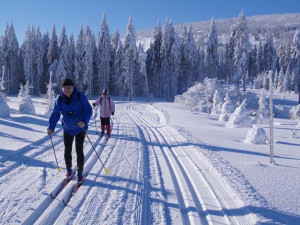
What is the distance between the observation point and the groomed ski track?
3875mm

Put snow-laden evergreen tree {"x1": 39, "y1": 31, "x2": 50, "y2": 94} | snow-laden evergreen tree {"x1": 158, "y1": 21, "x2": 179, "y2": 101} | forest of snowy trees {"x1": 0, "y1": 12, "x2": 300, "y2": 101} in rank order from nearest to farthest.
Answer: forest of snowy trees {"x1": 0, "y1": 12, "x2": 300, "y2": 101}
snow-laden evergreen tree {"x1": 158, "y1": 21, "x2": 179, "y2": 101}
snow-laden evergreen tree {"x1": 39, "y1": 31, "x2": 50, "y2": 94}

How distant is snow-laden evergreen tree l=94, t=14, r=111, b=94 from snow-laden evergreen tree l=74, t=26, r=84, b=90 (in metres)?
3.04

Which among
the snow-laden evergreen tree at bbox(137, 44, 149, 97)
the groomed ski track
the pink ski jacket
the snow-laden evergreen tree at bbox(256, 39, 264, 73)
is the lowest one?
the groomed ski track

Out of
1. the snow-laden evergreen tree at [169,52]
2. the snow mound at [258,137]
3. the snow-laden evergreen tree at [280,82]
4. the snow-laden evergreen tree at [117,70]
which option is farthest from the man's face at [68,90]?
the snow-laden evergreen tree at [280,82]

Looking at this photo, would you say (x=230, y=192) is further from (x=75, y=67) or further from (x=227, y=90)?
(x=75, y=67)

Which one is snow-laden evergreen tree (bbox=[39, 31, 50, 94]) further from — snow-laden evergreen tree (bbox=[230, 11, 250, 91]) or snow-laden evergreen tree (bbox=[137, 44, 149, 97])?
snow-laden evergreen tree (bbox=[230, 11, 250, 91])

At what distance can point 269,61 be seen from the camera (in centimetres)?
7788

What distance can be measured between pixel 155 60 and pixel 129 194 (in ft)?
169

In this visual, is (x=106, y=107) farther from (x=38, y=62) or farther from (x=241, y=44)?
(x=38, y=62)

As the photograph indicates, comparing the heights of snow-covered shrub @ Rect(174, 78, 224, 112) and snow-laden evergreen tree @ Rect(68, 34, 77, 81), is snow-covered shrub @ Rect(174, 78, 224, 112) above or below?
below

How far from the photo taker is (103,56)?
4872cm

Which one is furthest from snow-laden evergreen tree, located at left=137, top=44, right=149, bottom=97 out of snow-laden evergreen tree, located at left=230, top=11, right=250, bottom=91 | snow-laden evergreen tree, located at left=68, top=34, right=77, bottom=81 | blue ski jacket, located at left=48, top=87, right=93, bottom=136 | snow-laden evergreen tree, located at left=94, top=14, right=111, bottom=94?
blue ski jacket, located at left=48, top=87, right=93, bottom=136

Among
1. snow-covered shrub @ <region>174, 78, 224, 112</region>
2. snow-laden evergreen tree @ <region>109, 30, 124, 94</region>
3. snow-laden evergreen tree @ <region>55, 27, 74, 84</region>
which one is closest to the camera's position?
snow-covered shrub @ <region>174, 78, 224, 112</region>

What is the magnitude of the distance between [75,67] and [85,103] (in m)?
46.8
